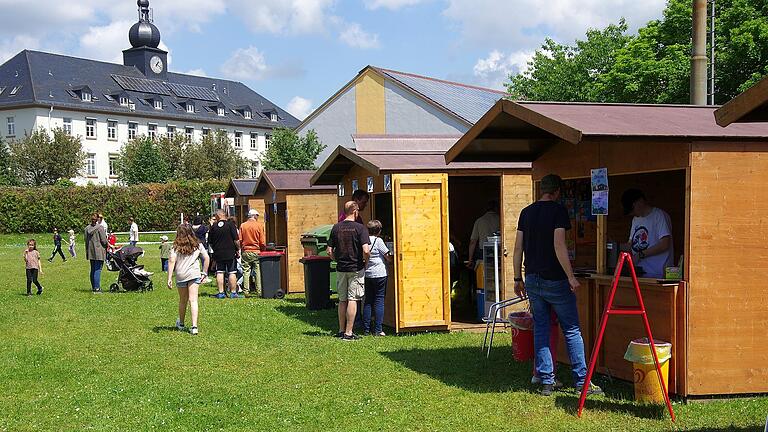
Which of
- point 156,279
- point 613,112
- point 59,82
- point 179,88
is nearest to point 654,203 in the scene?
point 613,112

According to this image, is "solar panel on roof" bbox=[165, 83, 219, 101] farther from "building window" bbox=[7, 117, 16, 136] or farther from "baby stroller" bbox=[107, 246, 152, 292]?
"baby stroller" bbox=[107, 246, 152, 292]

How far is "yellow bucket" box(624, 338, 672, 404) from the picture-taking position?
6957mm

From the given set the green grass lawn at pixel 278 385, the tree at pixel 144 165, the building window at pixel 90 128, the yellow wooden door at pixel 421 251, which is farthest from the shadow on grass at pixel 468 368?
the building window at pixel 90 128

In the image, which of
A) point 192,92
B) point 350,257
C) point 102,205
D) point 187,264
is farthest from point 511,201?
point 192,92

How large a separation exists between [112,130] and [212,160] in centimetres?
1603

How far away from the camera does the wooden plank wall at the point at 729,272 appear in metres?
7.03

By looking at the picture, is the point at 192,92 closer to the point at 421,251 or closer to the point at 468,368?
the point at 421,251

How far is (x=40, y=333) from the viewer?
12297 millimetres

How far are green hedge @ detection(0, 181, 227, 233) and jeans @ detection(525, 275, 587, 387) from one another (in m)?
45.3

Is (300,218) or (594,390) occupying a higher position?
(300,218)

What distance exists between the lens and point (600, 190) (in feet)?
26.3

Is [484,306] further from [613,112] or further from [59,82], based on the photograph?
[59,82]

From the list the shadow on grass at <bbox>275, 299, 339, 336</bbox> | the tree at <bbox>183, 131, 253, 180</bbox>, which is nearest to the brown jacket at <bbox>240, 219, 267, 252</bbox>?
the shadow on grass at <bbox>275, 299, 339, 336</bbox>

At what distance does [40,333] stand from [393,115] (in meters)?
34.5
